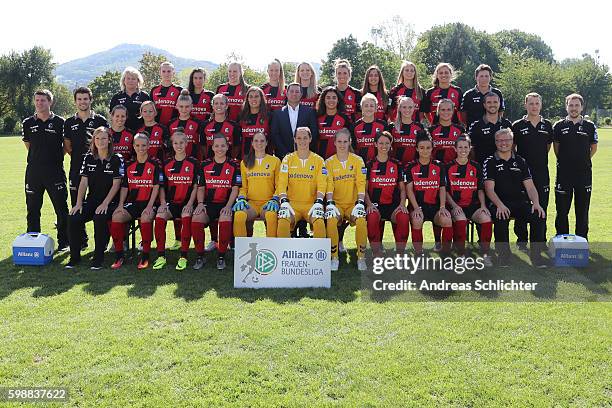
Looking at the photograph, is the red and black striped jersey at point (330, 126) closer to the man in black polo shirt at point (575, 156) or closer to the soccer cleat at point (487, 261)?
the soccer cleat at point (487, 261)

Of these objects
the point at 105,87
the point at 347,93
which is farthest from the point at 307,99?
the point at 105,87

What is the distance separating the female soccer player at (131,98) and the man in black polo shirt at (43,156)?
836 millimetres

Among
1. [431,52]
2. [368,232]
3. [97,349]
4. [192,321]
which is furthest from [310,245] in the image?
[431,52]

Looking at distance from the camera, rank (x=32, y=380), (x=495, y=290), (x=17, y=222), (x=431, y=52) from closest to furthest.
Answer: (x=32, y=380), (x=495, y=290), (x=17, y=222), (x=431, y=52)

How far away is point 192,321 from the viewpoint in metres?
4.34

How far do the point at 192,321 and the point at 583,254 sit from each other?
4551mm

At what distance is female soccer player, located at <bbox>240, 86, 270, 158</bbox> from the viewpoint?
653cm

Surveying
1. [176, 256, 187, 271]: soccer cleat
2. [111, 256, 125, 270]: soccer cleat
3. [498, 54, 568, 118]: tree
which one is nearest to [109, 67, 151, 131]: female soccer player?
[111, 256, 125, 270]: soccer cleat

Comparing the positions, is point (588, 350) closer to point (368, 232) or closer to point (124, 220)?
point (368, 232)

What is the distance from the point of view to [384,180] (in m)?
6.23

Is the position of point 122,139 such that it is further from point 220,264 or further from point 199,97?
point 220,264

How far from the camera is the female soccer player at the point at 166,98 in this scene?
7031 millimetres

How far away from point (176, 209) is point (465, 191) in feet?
11.9

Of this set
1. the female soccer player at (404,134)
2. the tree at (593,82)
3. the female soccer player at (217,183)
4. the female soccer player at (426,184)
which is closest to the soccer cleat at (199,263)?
the female soccer player at (217,183)
